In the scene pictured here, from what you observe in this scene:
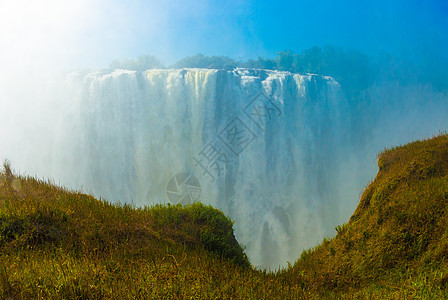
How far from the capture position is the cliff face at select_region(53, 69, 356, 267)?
31547 millimetres

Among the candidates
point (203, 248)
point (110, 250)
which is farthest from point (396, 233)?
point (110, 250)

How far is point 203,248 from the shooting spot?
18.6 feet

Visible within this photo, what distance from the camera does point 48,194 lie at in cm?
569

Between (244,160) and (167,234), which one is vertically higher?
(244,160)

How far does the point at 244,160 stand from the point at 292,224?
10726mm

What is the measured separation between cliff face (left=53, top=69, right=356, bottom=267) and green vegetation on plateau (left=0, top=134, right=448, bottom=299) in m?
26.0

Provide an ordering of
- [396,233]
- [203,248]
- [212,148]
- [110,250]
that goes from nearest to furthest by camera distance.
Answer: [110,250] → [396,233] → [203,248] → [212,148]

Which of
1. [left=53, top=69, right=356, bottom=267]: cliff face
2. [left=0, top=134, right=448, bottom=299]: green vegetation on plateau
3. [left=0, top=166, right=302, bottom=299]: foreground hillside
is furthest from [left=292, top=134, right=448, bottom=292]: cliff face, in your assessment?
[left=53, top=69, right=356, bottom=267]: cliff face

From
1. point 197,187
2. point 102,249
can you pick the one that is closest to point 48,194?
point 102,249

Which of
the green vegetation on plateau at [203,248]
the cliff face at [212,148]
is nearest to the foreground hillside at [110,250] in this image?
the green vegetation on plateau at [203,248]

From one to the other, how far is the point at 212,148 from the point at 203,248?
2997 cm

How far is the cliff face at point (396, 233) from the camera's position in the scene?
14.8 ft

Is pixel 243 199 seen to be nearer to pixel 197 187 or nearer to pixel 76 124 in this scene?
pixel 197 187

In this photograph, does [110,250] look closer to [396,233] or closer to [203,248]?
[203,248]
